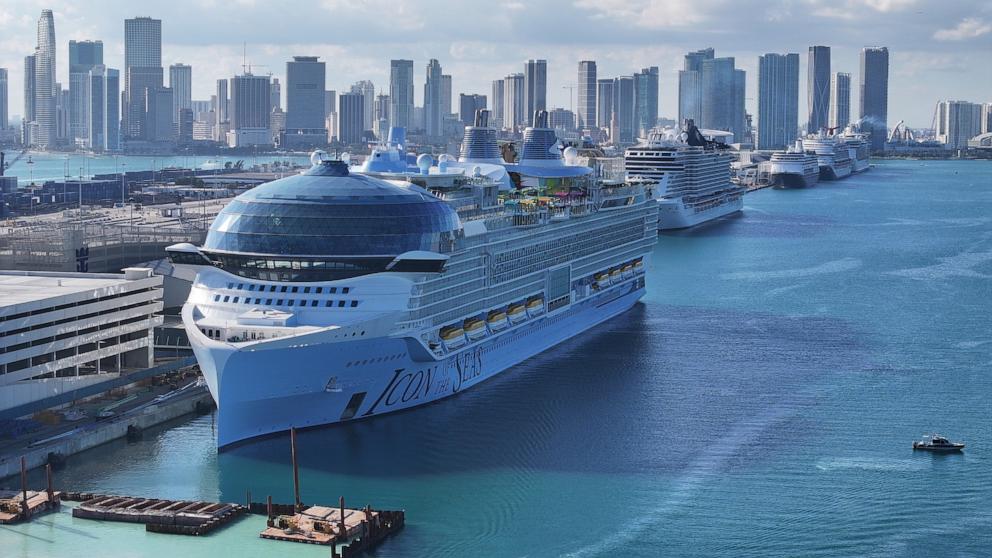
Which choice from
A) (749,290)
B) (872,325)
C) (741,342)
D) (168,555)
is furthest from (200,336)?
(749,290)

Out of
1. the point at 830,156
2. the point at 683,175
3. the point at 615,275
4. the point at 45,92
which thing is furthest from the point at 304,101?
the point at 615,275

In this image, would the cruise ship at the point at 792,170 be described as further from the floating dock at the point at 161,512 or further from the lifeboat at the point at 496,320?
the floating dock at the point at 161,512

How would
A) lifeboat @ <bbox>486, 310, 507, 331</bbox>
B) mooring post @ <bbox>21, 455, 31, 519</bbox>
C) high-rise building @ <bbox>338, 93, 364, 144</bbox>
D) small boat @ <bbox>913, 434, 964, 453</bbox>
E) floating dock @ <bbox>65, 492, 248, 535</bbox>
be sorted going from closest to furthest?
floating dock @ <bbox>65, 492, 248, 535</bbox>, mooring post @ <bbox>21, 455, 31, 519</bbox>, small boat @ <bbox>913, 434, 964, 453</bbox>, lifeboat @ <bbox>486, 310, 507, 331</bbox>, high-rise building @ <bbox>338, 93, 364, 144</bbox>

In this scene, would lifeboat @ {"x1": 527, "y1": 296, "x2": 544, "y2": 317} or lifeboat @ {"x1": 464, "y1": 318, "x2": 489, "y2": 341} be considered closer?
lifeboat @ {"x1": 464, "y1": 318, "x2": 489, "y2": 341}

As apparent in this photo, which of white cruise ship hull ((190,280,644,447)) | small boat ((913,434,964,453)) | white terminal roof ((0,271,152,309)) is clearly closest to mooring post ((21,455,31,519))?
white cruise ship hull ((190,280,644,447))

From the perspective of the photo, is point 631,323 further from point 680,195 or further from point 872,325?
point 680,195

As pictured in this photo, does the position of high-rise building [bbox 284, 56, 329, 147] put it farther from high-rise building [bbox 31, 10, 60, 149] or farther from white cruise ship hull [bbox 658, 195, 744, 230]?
white cruise ship hull [bbox 658, 195, 744, 230]
